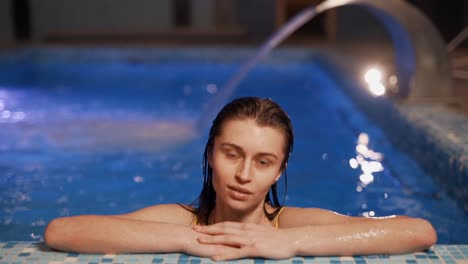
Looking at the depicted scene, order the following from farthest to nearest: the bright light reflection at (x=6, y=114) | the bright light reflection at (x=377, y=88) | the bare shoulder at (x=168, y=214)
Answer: the bright light reflection at (x=6, y=114)
the bright light reflection at (x=377, y=88)
the bare shoulder at (x=168, y=214)

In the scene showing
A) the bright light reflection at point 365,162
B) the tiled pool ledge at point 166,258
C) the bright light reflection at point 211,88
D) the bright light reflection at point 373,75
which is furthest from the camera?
the bright light reflection at point 211,88

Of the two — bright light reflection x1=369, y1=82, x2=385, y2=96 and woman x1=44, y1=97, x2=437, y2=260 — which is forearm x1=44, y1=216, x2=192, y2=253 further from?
bright light reflection x1=369, y1=82, x2=385, y2=96

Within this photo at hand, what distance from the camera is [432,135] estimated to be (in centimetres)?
443

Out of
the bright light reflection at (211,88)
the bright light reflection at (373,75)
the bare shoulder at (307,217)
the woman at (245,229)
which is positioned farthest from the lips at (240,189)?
the bright light reflection at (211,88)

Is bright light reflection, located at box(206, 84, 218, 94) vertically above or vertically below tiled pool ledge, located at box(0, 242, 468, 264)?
above

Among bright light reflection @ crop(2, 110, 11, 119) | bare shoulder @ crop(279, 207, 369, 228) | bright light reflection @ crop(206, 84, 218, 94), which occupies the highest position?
bright light reflection @ crop(206, 84, 218, 94)

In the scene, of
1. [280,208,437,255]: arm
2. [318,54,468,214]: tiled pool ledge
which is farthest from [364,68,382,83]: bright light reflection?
[280,208,437,255]: arm

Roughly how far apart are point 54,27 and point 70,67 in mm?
2954

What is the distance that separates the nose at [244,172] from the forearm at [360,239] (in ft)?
0.72

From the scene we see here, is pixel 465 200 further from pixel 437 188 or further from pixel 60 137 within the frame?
pixel 60 137

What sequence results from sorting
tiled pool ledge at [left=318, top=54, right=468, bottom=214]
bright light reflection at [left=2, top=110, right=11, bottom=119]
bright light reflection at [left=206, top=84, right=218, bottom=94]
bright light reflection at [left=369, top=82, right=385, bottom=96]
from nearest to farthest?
tiled pool ledge at [left=318, top=54, right=468, bottom=214], bright light reflection at [left=369, top=82, right=385, bottom=96], bright light reflection at [left=2, top=110, right=11, bottom=119], bright light reflection at [left=206, top=84, right=218, bottom=94]

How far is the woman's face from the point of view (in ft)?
7.51

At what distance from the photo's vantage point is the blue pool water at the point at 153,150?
13.7ft

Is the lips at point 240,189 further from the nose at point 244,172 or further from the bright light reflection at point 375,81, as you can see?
the bright light reflection at point 375,81
